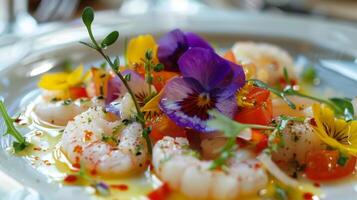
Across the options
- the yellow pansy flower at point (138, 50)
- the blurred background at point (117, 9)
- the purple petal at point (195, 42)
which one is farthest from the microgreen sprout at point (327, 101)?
the blurred background at point (117, 9)

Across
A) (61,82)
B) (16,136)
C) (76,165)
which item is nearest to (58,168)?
(76,165)

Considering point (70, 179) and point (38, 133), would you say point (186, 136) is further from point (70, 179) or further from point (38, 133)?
point (38, 133)

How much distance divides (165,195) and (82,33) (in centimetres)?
157

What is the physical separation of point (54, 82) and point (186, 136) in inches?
30.0

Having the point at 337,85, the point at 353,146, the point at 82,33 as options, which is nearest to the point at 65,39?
the point at 82,33

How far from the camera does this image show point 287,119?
2.03m

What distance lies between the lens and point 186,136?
2.06m

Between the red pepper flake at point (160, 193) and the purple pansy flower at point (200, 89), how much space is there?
257mm

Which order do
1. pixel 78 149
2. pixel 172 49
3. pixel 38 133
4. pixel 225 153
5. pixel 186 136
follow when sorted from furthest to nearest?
pixel 172 49 → pixel 38 133 → pixel 186 136 → pixel 78 149 → pixel 225 153

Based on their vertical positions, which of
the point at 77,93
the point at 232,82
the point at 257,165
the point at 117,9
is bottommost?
the point at 117,9

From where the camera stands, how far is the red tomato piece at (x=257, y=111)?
2029 millimetres

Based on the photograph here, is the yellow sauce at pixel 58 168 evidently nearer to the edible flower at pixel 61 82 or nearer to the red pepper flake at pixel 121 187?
the red pepper flake at pixel 121 187

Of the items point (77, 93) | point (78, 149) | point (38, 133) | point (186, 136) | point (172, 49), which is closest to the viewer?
point (78, 149)

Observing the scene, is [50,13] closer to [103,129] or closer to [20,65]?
[20,65]
